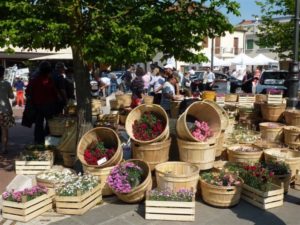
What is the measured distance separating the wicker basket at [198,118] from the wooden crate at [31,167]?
8.30 ft

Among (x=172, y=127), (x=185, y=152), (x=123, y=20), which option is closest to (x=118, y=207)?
(x=185, y=152)

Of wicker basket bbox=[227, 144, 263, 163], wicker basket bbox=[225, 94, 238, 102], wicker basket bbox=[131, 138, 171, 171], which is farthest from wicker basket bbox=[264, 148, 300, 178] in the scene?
wicker basket bbox=[225, 94, 238, 102]

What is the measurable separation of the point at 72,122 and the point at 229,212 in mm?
4147

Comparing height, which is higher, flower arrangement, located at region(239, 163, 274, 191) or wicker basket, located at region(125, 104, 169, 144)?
wicker basket, located at region(125, 104, 169, 144)

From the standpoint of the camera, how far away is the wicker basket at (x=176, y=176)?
20.9ft

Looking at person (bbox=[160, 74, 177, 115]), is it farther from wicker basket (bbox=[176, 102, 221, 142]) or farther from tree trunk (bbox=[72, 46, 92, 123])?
tree trunk (bbox=[72, 46, 92, 123])

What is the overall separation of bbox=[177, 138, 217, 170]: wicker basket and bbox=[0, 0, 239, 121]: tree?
1.48 m

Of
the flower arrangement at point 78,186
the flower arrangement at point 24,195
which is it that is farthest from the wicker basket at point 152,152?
the flower arrangement at point 24,195

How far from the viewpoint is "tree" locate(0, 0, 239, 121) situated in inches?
240

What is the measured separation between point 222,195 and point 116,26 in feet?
9.20

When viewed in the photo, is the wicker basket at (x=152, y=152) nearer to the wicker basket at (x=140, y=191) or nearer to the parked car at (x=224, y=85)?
the wicker basket at (x=140, y=191)

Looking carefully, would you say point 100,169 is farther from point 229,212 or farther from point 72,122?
point 72,122

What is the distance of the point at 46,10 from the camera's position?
20.9 feet

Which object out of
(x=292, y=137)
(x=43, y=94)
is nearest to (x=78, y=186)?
(x=43, y=94)
